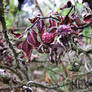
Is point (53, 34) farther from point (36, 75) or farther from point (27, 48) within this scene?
point (36, 75)

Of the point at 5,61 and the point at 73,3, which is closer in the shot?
→ the point at 73,3

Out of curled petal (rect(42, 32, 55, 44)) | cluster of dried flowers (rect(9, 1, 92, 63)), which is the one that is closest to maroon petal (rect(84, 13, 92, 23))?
cluster of dried flowers (rect(9, 1, 92, 63))

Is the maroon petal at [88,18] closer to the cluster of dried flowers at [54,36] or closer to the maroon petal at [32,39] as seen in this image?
the cluster of dried flowers at [54,36]

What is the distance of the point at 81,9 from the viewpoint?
0.60 m

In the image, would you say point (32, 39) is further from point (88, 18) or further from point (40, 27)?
point (88, 18)

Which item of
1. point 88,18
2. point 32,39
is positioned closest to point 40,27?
point 32,39

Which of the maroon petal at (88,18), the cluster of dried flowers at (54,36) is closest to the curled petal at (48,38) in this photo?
the cluster of dried flowers at (54,36)

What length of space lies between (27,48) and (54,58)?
3.8 inches

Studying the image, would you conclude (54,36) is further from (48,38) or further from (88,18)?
(88,18)

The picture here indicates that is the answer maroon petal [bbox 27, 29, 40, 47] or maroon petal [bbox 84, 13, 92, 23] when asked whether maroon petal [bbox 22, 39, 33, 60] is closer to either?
maroon petal [bbox 27, 29, 40, 47]

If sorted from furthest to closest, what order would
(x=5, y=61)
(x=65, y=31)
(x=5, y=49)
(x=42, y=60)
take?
(x=42, y=60), (x=5, y=61), (x=5, y=49), (x=65, y=31)

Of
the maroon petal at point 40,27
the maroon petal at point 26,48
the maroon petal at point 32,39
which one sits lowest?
the maroon petal at point 26,48

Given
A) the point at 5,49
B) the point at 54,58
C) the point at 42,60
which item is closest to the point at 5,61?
the point at 5,49

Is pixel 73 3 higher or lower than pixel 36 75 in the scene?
higher
